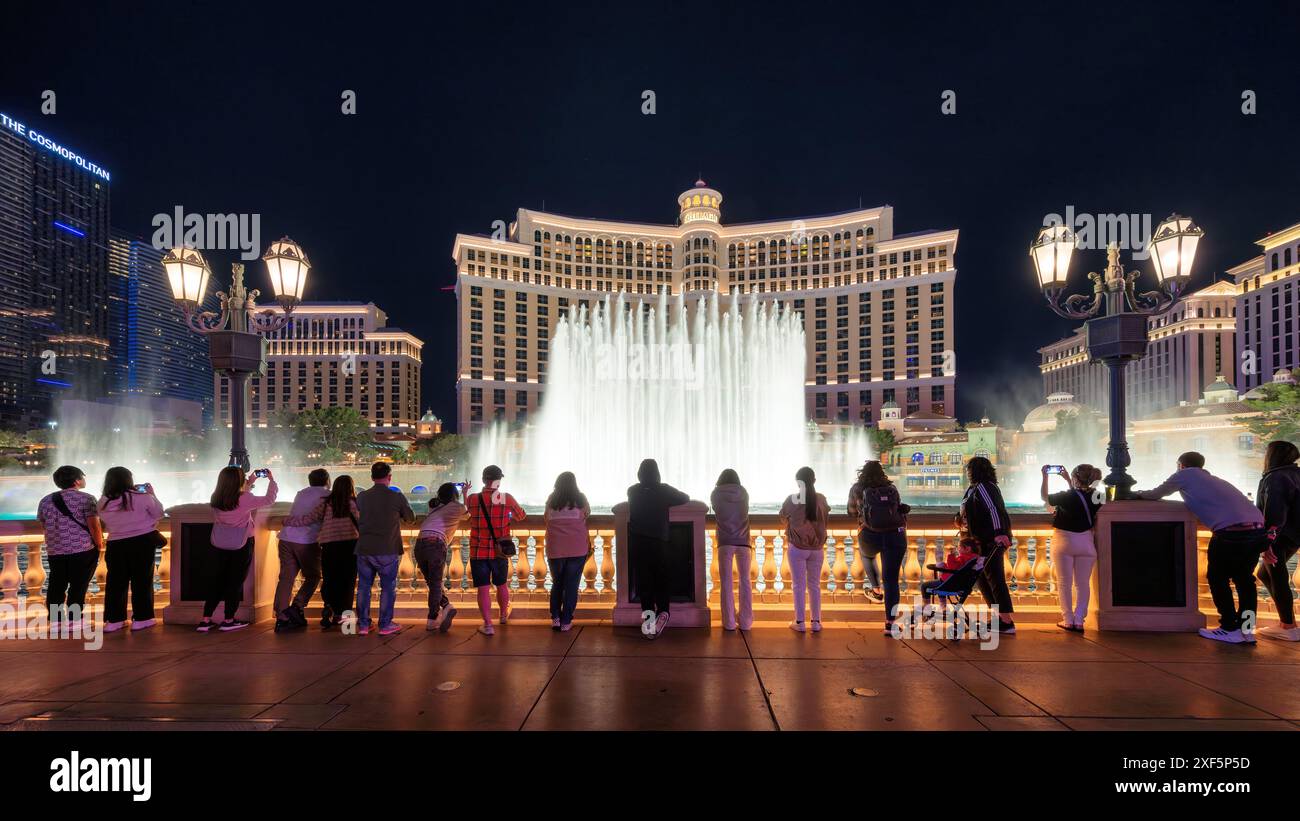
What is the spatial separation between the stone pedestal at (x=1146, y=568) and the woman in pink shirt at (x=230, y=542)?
8795 millimetres

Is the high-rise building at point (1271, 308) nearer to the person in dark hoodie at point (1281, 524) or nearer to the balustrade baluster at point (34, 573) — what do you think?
the person in dark hoodie at point (1281, 524)

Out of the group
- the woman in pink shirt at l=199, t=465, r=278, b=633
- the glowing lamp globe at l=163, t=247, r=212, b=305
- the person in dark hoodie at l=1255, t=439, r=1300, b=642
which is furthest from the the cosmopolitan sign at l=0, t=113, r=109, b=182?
the person in dark hoodie at l=1255, t=439, r=1300, b=642

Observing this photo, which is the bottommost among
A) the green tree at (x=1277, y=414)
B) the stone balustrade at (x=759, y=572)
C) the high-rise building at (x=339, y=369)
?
the stone balustrade at (x=759, y=572)

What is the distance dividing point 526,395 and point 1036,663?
95.2 m

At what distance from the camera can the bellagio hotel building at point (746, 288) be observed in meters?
92.9

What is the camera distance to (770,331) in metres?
38.5

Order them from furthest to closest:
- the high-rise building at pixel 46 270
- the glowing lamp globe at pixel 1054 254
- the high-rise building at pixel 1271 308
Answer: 1. the high-rise building at pixel 1271 308
2. the high-rise building at pixel 46 270
3. the glowing lamp globe at pixel 1054 254

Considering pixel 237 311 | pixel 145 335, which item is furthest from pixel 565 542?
pixel 145 335

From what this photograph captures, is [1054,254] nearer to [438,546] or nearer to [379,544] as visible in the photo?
[438,546]

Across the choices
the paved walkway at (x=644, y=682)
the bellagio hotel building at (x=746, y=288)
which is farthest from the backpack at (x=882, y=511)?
the bellagio hotel building at (x=746, y=288)

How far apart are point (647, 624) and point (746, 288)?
100932 mm

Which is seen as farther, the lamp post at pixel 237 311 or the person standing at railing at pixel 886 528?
the lamp post at pixel 237 311
